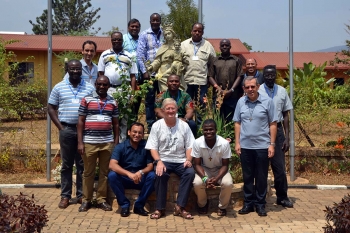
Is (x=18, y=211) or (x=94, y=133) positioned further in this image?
(x=94, y=133)

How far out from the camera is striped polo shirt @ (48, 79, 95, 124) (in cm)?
723

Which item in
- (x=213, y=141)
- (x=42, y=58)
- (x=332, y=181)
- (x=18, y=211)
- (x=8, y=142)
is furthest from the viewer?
(x=42, y=58)

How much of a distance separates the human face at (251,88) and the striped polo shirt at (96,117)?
1841 millimetres

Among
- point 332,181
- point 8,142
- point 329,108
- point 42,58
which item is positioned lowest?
point 332,181

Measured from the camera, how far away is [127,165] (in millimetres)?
7188

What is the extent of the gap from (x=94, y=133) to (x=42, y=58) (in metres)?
16.0

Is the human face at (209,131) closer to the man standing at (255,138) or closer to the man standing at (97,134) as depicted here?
the man standing at (255,138)

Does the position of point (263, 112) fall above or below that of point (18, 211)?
above

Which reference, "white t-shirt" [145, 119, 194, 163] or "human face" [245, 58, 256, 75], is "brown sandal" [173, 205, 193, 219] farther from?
"human face" [245, 58, 256, 75]

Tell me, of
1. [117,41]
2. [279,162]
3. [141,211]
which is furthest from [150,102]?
[279,162]

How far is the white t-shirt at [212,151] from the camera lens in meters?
7.03

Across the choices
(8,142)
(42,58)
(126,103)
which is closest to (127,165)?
(126,103)

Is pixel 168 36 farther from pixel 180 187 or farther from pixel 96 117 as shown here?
pixel 180 187

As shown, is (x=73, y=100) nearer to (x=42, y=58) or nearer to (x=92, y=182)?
(x=92, y=182)
